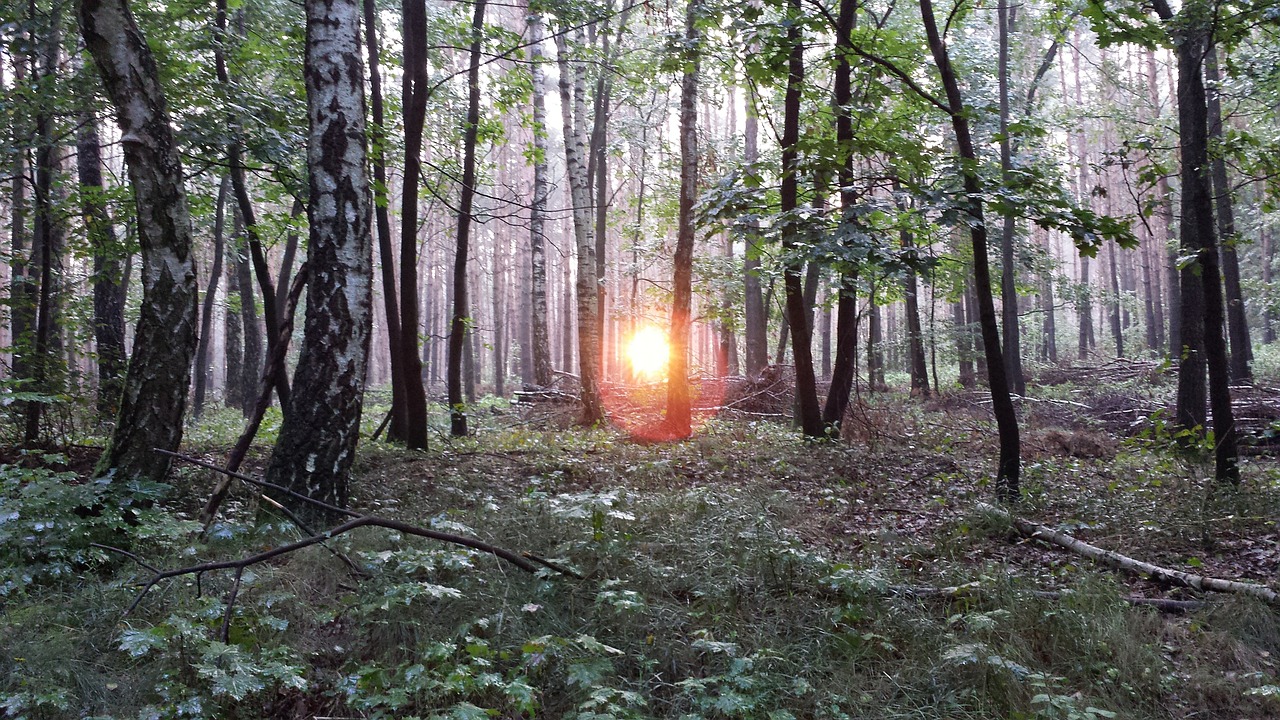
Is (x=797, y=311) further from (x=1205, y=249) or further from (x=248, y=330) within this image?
(x=248, y=330)

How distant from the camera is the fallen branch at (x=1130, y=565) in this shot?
168 inches

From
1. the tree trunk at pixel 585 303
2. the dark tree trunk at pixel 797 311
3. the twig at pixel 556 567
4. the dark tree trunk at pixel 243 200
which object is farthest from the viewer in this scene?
the tree trunk at pixel 585 303

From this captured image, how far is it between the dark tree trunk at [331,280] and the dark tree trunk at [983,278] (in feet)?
16.6

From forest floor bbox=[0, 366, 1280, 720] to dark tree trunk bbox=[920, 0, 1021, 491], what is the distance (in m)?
0.56

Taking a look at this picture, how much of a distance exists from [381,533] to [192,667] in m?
1.76

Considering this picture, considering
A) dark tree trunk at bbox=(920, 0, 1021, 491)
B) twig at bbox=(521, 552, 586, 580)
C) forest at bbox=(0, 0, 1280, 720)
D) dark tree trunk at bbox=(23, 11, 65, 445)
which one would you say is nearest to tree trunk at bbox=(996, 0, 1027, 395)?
forest at bbox=(0, 0, 1280, 720)

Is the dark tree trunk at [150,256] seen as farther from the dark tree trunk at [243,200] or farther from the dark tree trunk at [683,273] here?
the dark tree trunk at [683,273]

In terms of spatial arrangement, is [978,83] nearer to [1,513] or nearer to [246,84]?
[246,84]

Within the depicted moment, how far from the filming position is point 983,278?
22.4 ft

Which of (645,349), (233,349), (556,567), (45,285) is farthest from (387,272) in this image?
(645,349)

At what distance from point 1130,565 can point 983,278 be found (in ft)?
9.49

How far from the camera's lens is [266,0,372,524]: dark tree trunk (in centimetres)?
539

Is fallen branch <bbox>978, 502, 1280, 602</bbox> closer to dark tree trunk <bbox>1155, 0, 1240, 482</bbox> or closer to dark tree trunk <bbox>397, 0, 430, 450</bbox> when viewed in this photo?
dark tree trunk <bbox>1155, 0, 1240, 482</bbox>

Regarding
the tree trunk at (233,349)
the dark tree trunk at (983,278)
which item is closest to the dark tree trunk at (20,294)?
the tree trunk at (233,349)
